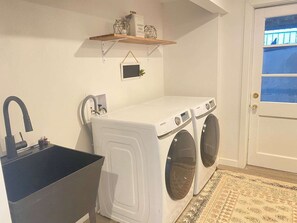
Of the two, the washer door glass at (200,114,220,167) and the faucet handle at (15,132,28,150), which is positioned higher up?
the faucet handle at (15,132,28,150)

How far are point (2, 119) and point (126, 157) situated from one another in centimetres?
89

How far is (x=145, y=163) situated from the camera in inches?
67.5

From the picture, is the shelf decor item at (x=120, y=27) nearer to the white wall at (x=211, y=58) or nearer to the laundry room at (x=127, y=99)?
the laundry room at (x=127, y=99)

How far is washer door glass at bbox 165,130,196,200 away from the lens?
1.75 metres

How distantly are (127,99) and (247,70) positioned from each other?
4.86 feet

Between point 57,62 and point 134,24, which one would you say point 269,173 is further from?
point 57,62

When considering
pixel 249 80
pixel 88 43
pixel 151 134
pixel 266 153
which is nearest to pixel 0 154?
pixel 151 134

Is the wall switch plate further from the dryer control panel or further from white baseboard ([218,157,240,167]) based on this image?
white baseboard ([218,157,240,167])

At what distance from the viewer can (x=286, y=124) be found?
2715 millimetres

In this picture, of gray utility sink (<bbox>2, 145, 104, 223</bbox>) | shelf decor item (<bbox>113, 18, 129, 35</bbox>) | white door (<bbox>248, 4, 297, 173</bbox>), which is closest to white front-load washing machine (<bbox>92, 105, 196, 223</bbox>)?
gray utility sink (<bbox>2, 145, 104, 223</bbox>)

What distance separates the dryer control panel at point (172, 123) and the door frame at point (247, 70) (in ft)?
3.67

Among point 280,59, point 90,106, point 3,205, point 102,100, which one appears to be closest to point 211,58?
point 280,59

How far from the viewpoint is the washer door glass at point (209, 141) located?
231 cm

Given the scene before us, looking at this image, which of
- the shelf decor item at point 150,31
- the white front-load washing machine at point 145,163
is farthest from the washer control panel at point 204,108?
the shelf decor item at point 150,31
